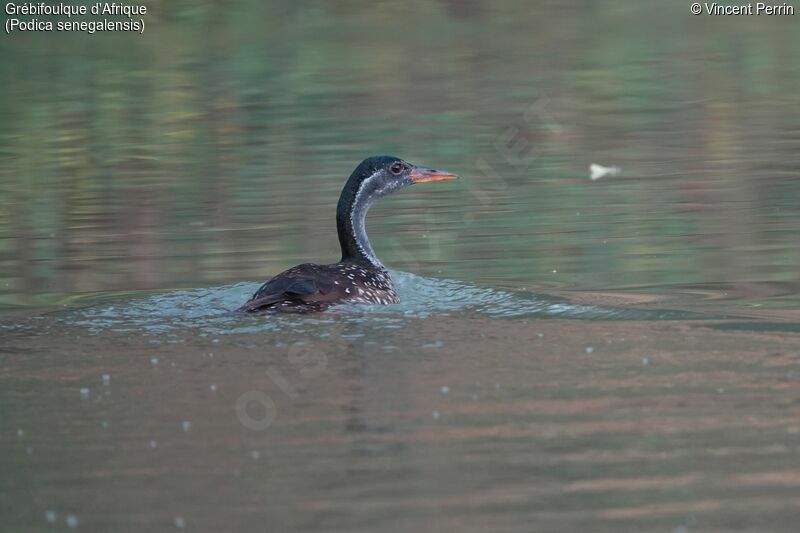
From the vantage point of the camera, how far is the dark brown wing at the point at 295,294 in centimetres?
978

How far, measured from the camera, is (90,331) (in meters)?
9.39

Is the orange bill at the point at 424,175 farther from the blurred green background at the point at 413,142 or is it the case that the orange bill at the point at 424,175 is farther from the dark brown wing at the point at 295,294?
the dark brown wing at the point at 295,294

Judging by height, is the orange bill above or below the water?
above

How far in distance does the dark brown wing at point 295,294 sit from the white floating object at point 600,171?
6117mm

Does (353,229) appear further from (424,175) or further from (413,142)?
(413,142)

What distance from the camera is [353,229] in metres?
11.9

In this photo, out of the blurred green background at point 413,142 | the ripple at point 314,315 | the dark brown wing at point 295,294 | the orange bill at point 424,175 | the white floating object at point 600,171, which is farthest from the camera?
the white floating object at point 600,171

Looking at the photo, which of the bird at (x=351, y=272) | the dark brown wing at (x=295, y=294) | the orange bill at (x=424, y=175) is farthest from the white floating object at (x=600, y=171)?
the dark brown wing at (x=295, y=294)

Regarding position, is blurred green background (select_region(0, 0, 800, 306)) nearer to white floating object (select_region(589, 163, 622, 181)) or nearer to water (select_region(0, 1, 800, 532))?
water (select_region(0, 1, 800, 532))

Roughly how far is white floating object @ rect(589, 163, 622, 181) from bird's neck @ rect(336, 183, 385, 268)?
4243 mm

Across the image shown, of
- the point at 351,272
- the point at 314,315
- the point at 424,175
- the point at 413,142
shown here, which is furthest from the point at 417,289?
the point at 413,142

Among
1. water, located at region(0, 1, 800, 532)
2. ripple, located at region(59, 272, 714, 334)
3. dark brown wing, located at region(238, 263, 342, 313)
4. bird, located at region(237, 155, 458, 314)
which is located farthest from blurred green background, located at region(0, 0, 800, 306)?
dark brown wing, located at region(238, 263, 342, 313)

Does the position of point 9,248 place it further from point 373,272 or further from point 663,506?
point 663,506

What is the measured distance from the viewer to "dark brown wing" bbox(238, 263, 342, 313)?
32.1 ft
